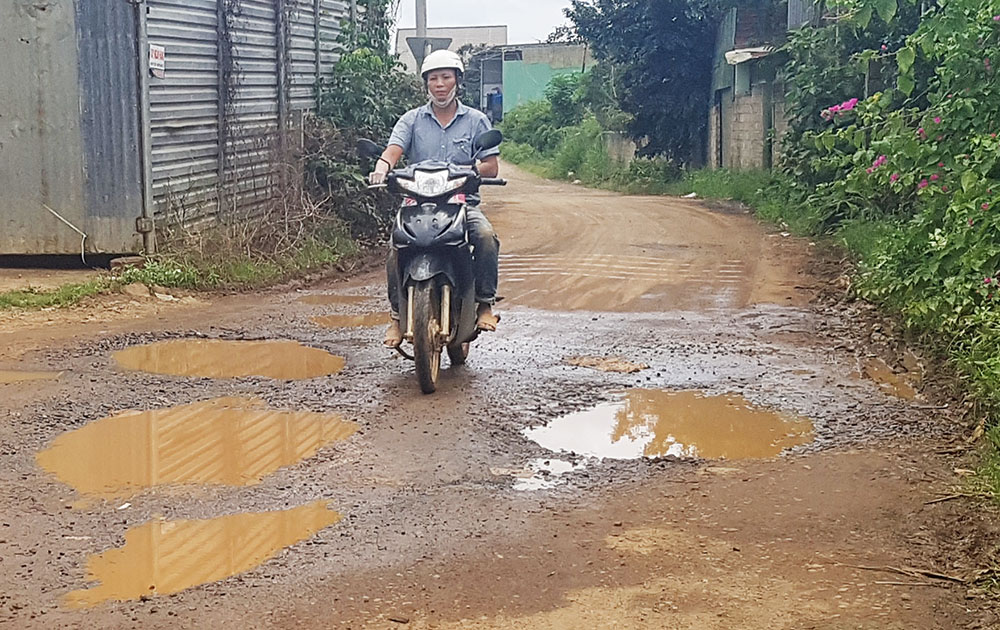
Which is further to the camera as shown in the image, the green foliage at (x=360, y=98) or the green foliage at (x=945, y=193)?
the green foliage at (x=360, y=98)

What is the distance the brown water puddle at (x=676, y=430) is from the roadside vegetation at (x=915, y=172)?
3.07 ft

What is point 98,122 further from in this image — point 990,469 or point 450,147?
point 990,469

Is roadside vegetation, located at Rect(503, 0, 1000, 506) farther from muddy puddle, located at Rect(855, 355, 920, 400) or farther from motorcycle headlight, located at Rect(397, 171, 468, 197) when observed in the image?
motorcycle headlight, located at Rect(397, 171, 468, 197)

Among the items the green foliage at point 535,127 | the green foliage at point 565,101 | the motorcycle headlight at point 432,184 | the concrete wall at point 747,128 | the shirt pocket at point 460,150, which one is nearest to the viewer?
the motorcycle headlight at point 432,184

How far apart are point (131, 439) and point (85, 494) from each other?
82 centimetres

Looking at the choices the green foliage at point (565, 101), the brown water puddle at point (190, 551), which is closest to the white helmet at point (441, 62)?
the brown water puddle at point (190, 551)

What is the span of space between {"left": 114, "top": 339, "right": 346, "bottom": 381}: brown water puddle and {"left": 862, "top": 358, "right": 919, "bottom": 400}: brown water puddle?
3.10 metres

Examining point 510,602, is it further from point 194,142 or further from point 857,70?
point 857,70

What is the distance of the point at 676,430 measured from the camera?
5.84 meters

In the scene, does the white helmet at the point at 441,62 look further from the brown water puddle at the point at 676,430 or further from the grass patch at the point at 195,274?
the grass patch at the point at 195,274

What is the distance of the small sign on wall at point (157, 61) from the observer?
10.1 m

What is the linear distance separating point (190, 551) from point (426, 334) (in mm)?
2370

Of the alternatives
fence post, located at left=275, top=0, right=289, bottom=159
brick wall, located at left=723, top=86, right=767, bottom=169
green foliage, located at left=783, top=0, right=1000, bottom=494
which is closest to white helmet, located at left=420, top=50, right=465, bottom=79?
green foliage, located at left=783, top=0, right=1000, bottom=494

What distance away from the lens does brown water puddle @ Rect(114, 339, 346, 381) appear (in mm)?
6973
